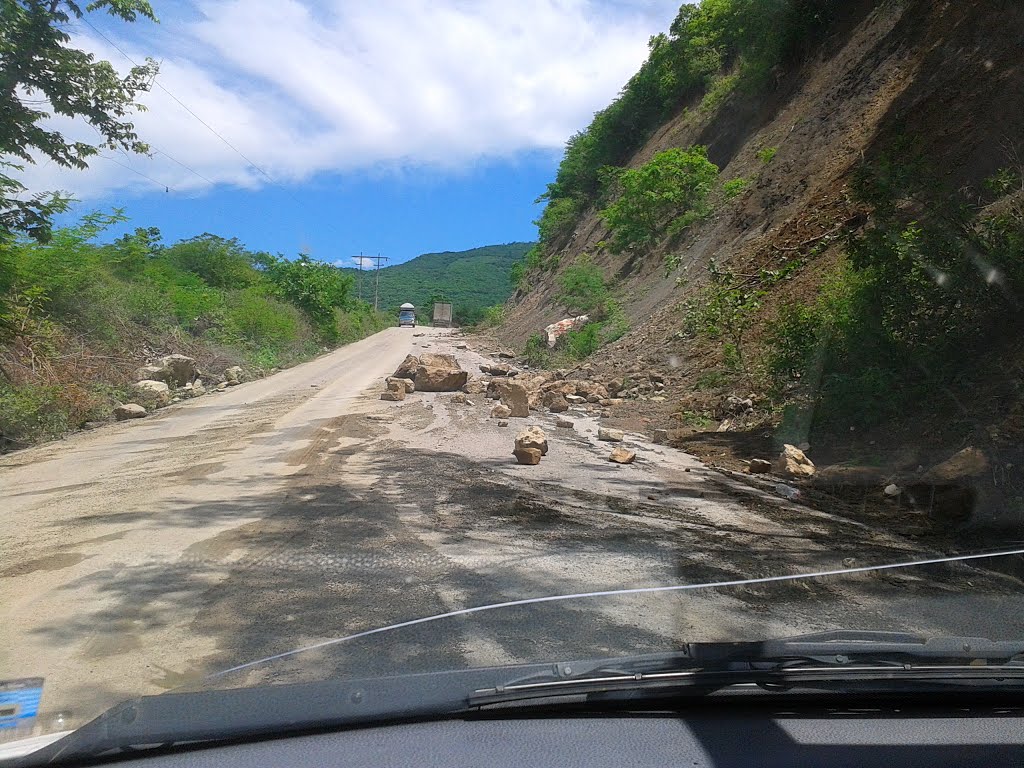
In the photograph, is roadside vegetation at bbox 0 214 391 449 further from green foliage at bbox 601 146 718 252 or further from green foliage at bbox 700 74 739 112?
green foliage at bbox 700 74 739 112

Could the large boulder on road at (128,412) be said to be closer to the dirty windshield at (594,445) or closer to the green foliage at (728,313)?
the dirty windshield at (594,445)

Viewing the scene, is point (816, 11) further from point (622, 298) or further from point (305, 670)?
point (305, 670)

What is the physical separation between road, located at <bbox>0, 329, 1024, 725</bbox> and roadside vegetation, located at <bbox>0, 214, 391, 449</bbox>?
183 inches

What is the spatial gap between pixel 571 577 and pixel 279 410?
1182 centimetres

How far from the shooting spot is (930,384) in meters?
9.33

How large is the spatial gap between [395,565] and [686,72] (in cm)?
3622

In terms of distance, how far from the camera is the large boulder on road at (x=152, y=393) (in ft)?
59.7

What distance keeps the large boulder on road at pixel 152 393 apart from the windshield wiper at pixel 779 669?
17.3 meters

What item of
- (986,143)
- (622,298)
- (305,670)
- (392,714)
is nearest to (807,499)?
(305,670)

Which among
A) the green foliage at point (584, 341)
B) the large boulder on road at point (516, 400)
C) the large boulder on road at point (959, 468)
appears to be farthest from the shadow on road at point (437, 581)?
the green foliage at point (584, 341)

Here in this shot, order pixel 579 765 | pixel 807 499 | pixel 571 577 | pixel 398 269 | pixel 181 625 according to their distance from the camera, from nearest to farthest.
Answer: pixel 579 765 → pixel 181 625 → pixel 571 577 → pixel 807 499 → pixel 398 269

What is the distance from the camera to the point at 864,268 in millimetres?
10305

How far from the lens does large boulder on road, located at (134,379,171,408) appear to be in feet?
59.7

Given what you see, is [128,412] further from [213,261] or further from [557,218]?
[557,218]
